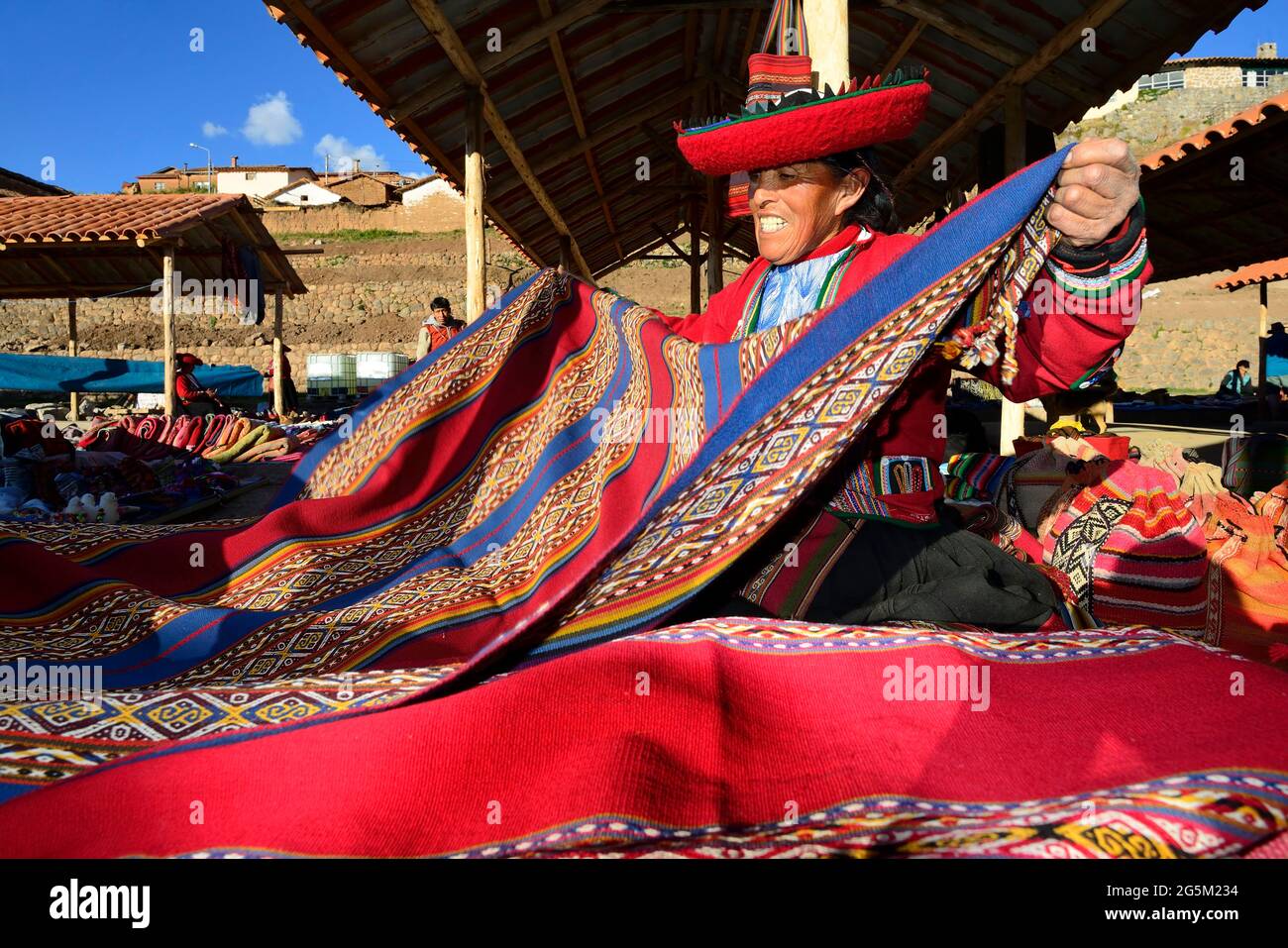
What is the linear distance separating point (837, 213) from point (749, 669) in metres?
1.29

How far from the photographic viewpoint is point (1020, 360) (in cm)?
188

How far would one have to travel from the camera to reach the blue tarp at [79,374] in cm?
1193

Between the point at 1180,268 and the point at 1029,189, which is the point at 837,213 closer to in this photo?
the point at 1029,189

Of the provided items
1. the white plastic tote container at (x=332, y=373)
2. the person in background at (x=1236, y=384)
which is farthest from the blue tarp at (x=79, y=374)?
the person in background at (x=1236, y=384)

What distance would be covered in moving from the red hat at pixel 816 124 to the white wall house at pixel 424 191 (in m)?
41.9

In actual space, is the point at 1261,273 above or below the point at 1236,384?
above

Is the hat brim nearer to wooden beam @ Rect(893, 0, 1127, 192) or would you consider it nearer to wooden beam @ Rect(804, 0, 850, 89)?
wooden beam @ Rect(804, 0, 850, 89)

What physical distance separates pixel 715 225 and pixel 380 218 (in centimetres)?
3350

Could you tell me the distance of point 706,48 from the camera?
8.96 metres

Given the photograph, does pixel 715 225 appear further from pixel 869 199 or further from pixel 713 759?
pixel 713 759

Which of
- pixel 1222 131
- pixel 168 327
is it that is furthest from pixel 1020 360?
pixel 168 327

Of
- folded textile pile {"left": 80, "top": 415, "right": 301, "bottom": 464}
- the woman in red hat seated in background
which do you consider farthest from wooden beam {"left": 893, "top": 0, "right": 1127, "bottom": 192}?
folded textile pile {"left": 80, "top": 415, "right": 301, "bottom": 464}

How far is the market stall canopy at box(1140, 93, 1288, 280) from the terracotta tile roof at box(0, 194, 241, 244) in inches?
445
